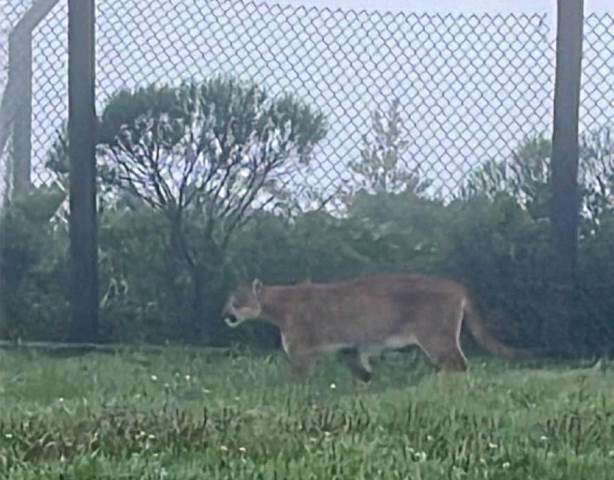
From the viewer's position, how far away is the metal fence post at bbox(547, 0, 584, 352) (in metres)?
7.01

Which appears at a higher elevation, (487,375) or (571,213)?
(571,213)

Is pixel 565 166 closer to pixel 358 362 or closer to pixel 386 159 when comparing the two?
pixel 386 159

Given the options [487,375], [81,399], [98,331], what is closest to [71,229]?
[98,331]

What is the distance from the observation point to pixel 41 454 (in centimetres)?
497

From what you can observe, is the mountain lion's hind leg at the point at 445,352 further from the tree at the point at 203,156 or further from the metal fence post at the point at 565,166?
the tree at the point at 203,156

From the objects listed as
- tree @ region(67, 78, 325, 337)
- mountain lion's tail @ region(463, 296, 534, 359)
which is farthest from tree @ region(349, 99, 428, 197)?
mountain lion's tail @ region(463, 296, 534, 359)

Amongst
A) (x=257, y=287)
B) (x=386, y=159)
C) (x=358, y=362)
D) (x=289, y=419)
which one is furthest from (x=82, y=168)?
(x=289, y=419)

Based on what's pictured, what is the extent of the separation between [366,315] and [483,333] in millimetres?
498

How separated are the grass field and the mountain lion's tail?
0.09 meters

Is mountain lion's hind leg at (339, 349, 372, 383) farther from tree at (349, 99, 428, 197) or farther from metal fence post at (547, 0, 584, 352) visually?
metal fence post at (547, 0, 584, 352)

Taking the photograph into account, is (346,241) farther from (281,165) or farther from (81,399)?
(81,399)

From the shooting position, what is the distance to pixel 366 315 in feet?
22.9

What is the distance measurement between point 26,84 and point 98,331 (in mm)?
1123

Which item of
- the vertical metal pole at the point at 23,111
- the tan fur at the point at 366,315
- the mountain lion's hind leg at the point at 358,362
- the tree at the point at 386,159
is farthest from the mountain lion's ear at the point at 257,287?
the vertical metal pole at the point at 23,111
